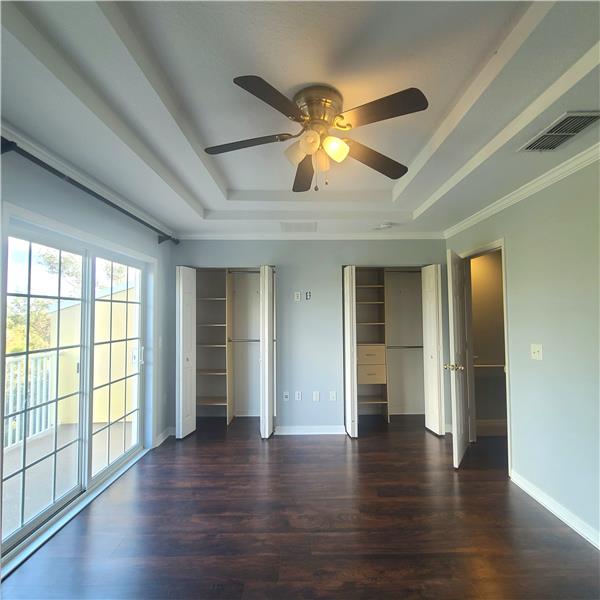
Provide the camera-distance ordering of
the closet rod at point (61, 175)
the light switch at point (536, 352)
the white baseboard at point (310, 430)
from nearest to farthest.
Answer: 1. the closet rod at point (61, 175)
2. the light switch at point (536, 352)
3. the white baseboard at point (310, 430)

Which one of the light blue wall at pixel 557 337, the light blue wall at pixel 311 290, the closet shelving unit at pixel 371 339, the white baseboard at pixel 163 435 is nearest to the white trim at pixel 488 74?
the light blue wall at pixel 557 337

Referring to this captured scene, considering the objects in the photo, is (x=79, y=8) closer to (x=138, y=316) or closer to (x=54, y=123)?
(x=54, y=123)

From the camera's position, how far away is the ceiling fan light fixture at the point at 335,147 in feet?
5.48

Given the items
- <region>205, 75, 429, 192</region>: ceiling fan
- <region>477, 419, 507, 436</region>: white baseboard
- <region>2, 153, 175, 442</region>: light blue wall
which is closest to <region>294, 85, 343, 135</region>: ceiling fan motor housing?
<region>205, 75, 429, 192</region>: ceiling fan

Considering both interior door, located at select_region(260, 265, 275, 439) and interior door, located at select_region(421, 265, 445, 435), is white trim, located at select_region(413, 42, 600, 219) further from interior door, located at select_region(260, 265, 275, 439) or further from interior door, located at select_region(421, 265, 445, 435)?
interior door, located at select_region(260, 265, 275, 439)

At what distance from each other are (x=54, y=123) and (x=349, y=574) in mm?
2972

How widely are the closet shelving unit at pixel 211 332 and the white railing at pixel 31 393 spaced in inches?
89.3

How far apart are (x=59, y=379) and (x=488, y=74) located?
10.7 ft

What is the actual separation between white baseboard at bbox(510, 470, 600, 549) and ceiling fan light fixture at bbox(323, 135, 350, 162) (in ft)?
9.18

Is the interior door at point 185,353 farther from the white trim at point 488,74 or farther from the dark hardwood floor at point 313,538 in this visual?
the white trim at point 488,74

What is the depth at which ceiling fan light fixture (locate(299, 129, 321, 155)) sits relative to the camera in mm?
1654

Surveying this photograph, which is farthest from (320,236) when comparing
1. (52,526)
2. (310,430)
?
(52,526)

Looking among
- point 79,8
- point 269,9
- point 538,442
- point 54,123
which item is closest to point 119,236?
point 54,123

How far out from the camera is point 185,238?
13.2 feet
